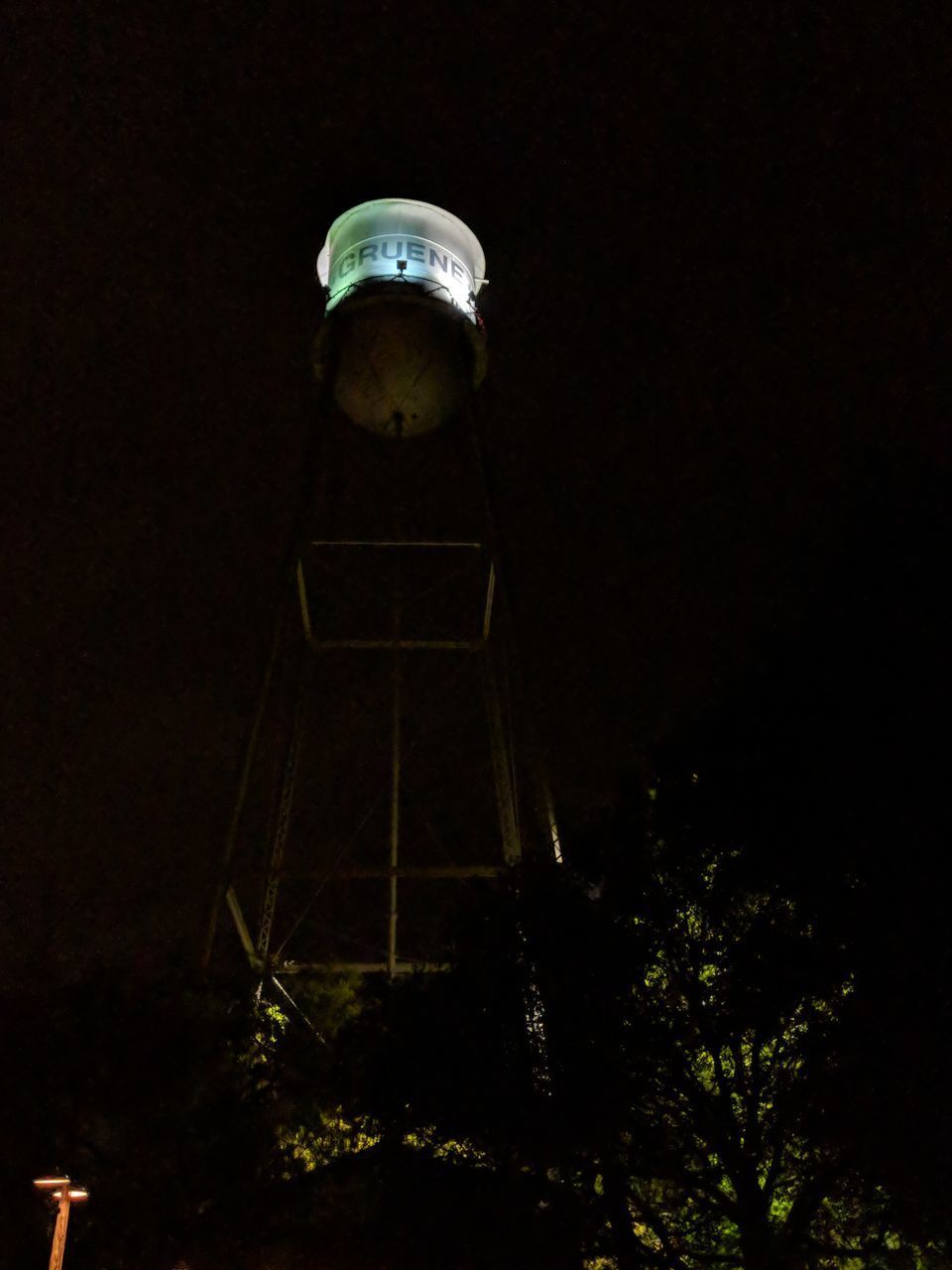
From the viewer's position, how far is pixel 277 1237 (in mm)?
14000

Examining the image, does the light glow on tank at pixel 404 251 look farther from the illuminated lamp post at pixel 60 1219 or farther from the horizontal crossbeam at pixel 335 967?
the illuminated lamp post at pixel 60 1219

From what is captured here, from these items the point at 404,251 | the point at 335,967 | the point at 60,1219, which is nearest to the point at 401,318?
the point at 404,251

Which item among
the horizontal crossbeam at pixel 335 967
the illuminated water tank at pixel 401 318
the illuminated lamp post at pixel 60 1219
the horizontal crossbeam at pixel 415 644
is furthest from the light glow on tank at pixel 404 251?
the illuminated lamp post at pixel 60 1219

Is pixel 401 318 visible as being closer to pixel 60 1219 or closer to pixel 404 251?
pixel 404 251

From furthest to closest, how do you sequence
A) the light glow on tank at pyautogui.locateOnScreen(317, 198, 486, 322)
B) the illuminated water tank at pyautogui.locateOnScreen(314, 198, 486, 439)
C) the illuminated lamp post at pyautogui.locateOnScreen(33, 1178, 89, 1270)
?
the light glow on tank at pyautogui.locateOnScreen(317, 198, 486, 322) → the illuminated water tank at pyautogui.locateOnScreen(314, 198, 486, 439) → the illuminated lamp post at pyautogui.locateOnScreen(33, 1178, 89, 1270)

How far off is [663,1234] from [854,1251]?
183cm

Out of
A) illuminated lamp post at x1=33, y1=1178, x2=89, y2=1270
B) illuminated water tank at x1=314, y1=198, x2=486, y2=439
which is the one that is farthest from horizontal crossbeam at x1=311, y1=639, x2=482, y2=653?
illuminated lamp post at x1=33, y1=1178, x2=89, y2=1270

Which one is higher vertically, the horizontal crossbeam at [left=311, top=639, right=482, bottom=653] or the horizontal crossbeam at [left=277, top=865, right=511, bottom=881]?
the horizontal crossbeam at [left=311, top=639, right=482, bottom=653]

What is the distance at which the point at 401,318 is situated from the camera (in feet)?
59.2

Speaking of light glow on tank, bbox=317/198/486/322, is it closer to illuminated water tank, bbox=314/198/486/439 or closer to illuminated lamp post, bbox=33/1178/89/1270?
illuminated water tank, bbox=314/198/486/439

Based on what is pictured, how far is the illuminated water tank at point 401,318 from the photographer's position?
17984mm

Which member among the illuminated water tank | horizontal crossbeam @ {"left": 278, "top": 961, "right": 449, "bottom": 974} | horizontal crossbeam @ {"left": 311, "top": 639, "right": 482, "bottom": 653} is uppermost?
the illuminated water tank

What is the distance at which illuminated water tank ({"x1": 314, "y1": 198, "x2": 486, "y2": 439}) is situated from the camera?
17984mm

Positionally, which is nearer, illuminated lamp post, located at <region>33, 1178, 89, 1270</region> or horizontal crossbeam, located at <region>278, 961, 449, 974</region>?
illuminated lamp post, located at <region>33, 1178, 89, 1270</region>
